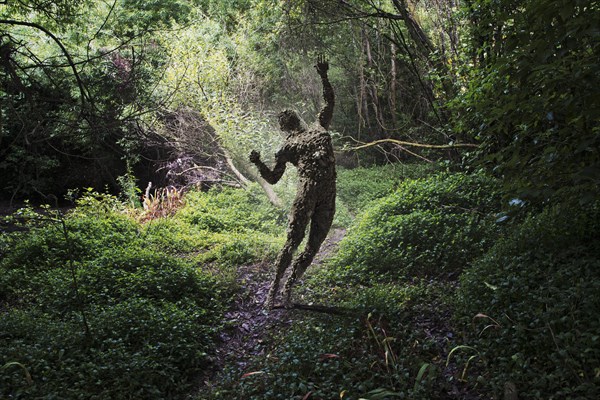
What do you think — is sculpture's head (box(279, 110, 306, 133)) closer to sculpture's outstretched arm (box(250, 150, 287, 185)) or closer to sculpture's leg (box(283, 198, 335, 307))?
sculpture's outstretched arm (box(250, 150, 287, 185))

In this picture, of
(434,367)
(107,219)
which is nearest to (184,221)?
(107,219)

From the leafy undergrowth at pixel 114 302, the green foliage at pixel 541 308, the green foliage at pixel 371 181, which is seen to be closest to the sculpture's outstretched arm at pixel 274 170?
the leafy undergrowth at pixel 114 302

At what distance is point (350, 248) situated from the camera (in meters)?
6.76

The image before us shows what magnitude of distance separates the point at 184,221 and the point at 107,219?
1.65 meters

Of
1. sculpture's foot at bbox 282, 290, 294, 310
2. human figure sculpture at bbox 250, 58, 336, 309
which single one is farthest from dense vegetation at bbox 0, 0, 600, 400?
human figure sculpture at bbox 250, 58, 336, 309

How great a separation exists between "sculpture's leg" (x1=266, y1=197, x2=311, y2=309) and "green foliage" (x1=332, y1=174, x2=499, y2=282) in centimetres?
91

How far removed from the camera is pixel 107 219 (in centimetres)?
901

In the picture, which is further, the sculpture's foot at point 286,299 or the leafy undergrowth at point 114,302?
the sculpture's foot at point 286,299

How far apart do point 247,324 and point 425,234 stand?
8.38 feet

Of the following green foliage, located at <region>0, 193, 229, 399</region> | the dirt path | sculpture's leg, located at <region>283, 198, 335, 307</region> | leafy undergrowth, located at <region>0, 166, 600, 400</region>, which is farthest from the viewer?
sculpture's leg, located at <region>283, 198, 335, 307</region>

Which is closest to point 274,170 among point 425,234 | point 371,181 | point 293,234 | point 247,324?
point 293,234

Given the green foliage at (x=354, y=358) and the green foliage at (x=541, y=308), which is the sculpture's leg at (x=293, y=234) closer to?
the green foliage at (x=354, y=358)

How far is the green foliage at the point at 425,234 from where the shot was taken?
18.6ft

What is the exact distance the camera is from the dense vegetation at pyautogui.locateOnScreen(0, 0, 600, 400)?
10.9 feet
